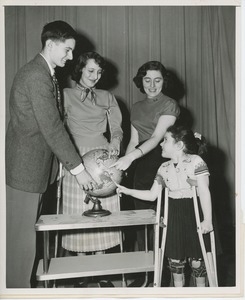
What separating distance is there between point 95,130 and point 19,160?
1.05 metres

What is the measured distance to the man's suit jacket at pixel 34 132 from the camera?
9.10 ft

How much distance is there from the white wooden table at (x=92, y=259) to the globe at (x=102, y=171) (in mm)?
246

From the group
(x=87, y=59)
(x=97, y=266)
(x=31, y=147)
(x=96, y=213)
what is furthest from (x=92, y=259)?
(x=87, y=59)

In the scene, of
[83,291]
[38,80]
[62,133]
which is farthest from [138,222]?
[38,80]

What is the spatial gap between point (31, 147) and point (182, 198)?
1335 millimetres

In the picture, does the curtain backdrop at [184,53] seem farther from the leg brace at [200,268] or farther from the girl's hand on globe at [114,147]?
the leg brace at [200,268]

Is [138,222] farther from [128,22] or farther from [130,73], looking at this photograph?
[128,22]

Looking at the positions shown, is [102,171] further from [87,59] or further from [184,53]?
[184,53]

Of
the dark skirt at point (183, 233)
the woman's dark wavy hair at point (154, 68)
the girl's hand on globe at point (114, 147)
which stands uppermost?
the woman's dark wavy hair at point (154, 68)

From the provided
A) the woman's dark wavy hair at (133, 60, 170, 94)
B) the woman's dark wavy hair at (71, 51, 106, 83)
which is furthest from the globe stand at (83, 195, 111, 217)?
the woman's dark wavy hair at (133, 60, 170, 94)

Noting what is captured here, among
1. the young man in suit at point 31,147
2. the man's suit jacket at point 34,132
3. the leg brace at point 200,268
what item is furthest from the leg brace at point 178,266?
the man's suit jacket at point 34,132

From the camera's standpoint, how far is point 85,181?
3.05m

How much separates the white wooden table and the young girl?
20 cm
